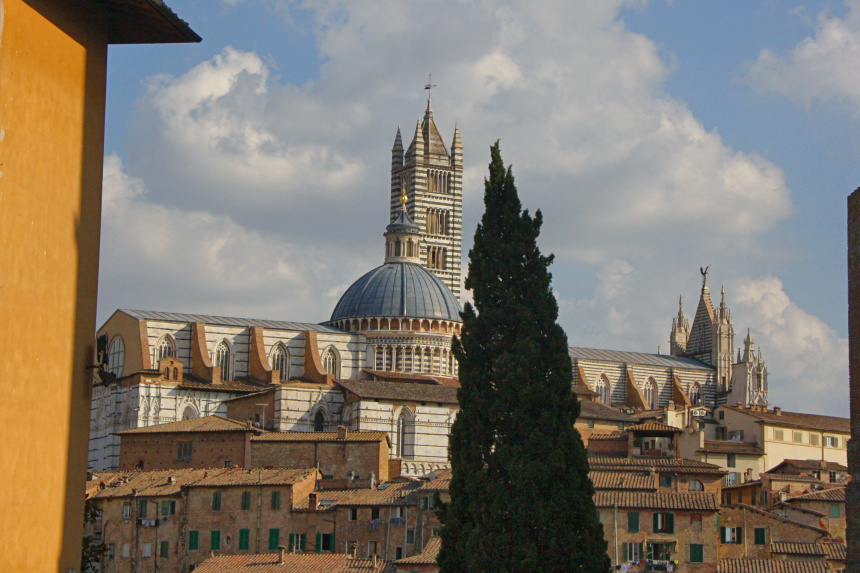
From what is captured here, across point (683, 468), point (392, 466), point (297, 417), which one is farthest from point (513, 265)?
point (297, 417)

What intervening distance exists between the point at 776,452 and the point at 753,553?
1948 centimetres

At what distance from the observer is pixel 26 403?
9586 millimetres

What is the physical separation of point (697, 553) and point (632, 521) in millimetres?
1715

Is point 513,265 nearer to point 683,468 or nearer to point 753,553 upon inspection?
A: point 753,553

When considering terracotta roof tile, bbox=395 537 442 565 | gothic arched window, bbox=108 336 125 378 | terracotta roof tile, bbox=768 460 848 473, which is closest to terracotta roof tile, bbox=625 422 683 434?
terracotta roof tile, bbox=768 460 848 473

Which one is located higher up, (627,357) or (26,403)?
(627,357)

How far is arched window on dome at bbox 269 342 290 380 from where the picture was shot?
62.3 m

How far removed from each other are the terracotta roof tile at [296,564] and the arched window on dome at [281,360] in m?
26.2

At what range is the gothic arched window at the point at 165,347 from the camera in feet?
193

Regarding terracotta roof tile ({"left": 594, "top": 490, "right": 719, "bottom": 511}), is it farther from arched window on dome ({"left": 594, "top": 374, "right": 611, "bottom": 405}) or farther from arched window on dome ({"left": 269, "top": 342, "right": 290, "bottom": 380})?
arched window on dome ({"left": 594, "top": 374, "right": 611, "bottom": 405})

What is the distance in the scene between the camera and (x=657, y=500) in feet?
115

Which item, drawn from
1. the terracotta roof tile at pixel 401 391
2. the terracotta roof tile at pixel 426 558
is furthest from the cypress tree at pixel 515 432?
the terracotta roof tile at pixel 401 391

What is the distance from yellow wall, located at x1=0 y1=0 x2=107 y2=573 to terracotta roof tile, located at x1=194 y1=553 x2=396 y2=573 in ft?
78.3

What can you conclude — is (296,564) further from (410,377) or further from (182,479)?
(410,377)
